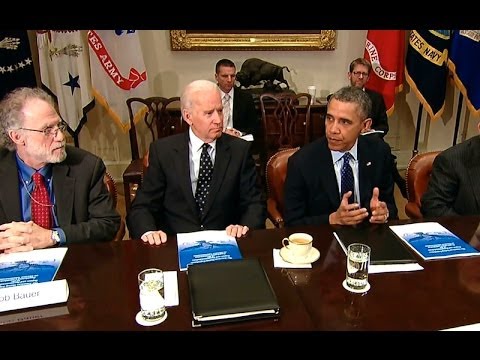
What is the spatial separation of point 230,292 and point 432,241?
802mm

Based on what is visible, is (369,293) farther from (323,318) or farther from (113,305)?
(113,305)

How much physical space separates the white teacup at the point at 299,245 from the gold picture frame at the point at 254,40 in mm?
3360

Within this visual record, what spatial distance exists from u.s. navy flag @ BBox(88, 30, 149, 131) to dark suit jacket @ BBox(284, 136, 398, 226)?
8.52 feet

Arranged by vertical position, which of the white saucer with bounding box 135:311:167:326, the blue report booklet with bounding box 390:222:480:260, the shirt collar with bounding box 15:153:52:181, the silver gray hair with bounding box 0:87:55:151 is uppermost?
the silver gray hair with bounding box 0:87:55:151

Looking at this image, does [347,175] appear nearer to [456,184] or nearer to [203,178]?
[456,184]

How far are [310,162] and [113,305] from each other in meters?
1.21

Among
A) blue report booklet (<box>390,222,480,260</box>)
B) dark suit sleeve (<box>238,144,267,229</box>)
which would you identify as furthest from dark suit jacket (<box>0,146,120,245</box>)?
blue report booklet (<box>390,222,480,260</box>)

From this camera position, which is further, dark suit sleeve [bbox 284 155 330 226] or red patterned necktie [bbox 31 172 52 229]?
dark suit sleeve [bbox 284 155 330 226]

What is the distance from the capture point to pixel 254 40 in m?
4.51

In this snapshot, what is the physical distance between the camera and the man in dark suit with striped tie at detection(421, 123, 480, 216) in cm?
205

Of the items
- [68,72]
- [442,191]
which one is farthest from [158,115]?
[442,191]

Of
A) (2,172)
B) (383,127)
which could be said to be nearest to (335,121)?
(2,172)

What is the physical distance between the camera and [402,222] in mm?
1791

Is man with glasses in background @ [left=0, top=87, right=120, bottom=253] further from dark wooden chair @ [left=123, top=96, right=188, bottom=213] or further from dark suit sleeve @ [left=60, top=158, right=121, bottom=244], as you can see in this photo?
dark wooden chair @ [left=123, top=96, right=188, bottom=213]
